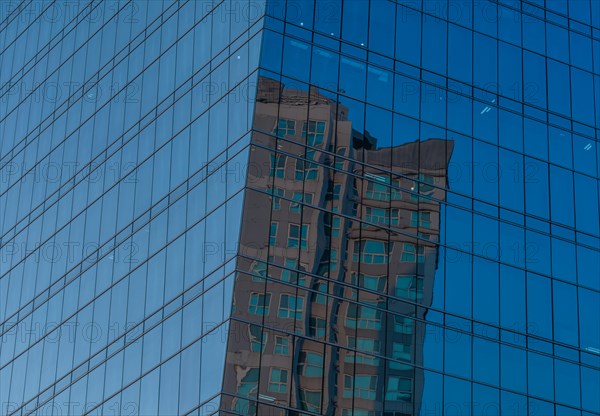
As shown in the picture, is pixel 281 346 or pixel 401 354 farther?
pixel 401 354

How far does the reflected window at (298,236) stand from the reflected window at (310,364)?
11.3 ft

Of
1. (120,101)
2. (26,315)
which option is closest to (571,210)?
(120,101)

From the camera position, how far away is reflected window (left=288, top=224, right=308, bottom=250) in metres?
48.3

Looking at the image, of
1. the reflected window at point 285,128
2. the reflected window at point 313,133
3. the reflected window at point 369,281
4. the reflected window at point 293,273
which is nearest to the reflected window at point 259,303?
the reflected window at point 293,273

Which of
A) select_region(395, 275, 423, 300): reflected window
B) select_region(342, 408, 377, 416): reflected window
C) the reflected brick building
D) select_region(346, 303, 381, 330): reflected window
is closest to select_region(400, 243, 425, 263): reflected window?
the reflected brick building

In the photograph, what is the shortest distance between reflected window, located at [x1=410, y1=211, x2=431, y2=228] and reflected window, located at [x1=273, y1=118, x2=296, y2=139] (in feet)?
17.3

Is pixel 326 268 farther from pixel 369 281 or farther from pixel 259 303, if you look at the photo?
pixel 259 303

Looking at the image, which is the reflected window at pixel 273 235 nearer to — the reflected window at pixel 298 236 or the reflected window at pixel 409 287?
the reflected window at pixel 298 236

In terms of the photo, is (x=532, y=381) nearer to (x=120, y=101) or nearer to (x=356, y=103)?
(x=356, y=103)

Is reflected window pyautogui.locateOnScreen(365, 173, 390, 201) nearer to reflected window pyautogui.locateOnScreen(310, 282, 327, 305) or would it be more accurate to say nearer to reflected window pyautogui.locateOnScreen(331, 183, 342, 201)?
reflected window pyautogui.locateOnScreen(331, 183, 342, 201)

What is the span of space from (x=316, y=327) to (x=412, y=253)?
17.3 feet

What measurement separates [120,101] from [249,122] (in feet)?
43.2

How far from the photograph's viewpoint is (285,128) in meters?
49.6

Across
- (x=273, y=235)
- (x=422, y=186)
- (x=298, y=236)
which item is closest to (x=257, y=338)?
(x=273, y=235)
